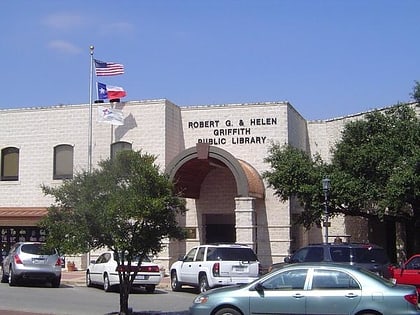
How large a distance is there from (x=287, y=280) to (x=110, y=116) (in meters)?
21.1

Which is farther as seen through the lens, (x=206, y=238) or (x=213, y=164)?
(x=206, y=238)

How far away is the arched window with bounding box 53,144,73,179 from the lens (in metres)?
33.1

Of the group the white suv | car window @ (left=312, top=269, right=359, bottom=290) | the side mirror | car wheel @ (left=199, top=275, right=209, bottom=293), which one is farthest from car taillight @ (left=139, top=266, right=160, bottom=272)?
car window @ (left=312, top=269, right=359, bottom=290)

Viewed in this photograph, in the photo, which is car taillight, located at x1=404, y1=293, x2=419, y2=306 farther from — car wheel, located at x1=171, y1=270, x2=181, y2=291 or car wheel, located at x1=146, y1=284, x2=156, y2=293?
car wheel, located at x1=171, y1=270, x2=181, y2=291

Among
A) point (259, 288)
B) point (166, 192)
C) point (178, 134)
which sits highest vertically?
point (178, 134)

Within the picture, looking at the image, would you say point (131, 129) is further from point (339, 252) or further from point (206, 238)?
point (339, 252)

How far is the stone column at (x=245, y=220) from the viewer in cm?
2817

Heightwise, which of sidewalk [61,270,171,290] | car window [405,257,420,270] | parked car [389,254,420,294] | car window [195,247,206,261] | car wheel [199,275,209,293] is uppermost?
car window [195,247,206,261]

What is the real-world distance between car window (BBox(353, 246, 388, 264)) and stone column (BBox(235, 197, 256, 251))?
10.5m

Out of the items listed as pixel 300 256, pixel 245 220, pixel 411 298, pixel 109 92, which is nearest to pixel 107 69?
pixel 109 92

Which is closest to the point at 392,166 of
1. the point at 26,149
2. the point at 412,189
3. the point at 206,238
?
the point at 412,189

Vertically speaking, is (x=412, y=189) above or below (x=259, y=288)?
above

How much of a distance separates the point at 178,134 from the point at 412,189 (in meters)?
12.7

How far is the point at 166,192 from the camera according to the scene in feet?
49.1
